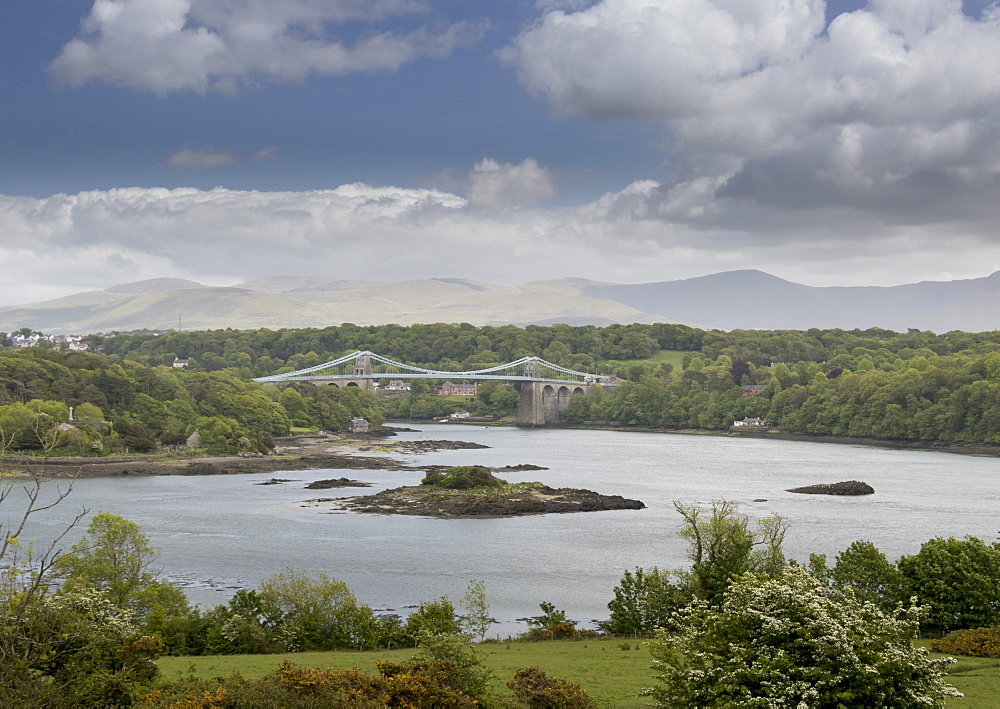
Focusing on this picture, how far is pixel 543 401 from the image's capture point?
3755 inches

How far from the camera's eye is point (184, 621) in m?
15.6

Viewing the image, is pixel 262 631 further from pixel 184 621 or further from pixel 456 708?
pixel 456 708


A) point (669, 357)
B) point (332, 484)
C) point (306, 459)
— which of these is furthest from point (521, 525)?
point (669, 357)

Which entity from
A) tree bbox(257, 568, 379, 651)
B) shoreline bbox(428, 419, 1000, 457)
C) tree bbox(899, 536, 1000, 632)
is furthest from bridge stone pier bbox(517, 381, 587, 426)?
tree bbox(257, 568, 379, 651)

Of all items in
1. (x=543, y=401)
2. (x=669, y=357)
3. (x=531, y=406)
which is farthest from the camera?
(x=669, y=357)

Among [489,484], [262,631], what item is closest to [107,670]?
[262,631]

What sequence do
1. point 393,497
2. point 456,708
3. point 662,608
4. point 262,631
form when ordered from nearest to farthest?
point 456,708 < point 262,631 < point 662,608 < point 393,497

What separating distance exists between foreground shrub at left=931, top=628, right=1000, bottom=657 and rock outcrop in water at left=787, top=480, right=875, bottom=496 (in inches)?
961

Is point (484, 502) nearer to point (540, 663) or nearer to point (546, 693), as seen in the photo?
point (540, 663)

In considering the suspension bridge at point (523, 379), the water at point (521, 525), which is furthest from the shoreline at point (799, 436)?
the water at point (521, 525)

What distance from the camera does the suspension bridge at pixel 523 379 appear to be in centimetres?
8849

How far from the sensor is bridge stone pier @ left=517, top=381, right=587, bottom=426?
304 feet

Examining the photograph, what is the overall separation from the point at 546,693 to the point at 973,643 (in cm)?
735

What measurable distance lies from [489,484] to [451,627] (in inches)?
936
